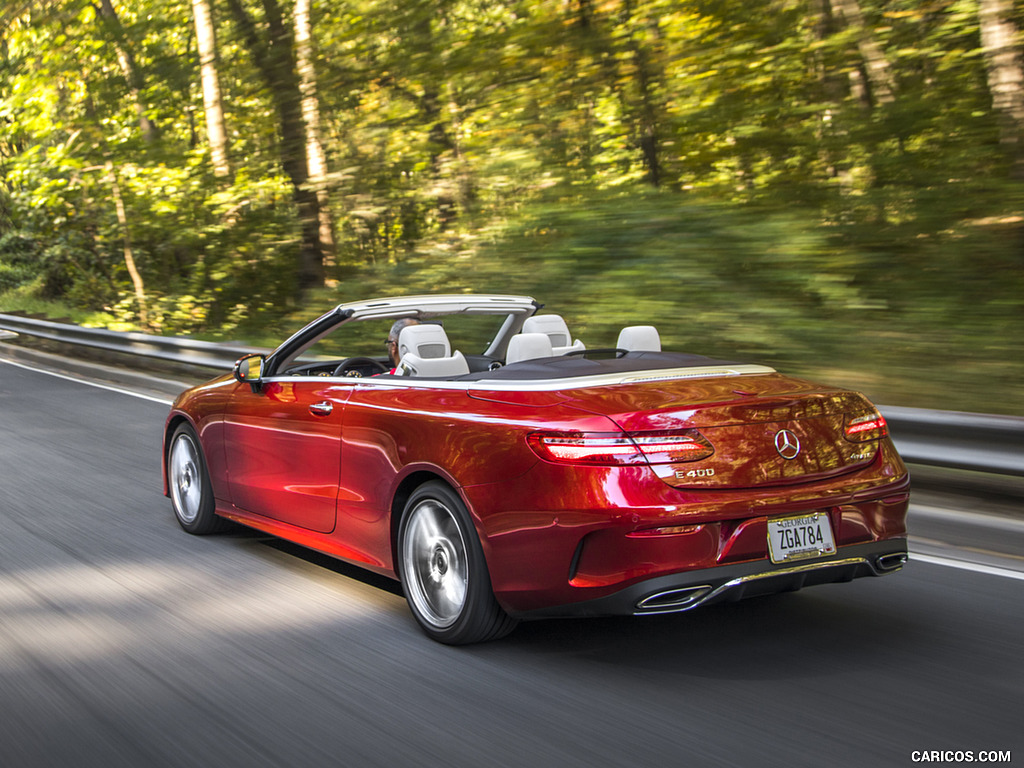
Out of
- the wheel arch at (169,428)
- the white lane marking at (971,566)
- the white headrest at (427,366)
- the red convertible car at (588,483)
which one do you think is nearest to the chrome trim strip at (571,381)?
the red convertible car at (588,483)

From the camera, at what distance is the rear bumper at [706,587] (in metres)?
3.79

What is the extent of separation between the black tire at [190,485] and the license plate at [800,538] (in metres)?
3.69

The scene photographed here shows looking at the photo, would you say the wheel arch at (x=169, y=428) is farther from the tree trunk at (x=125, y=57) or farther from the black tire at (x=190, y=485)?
the tree trunk at (x=125, y=57)

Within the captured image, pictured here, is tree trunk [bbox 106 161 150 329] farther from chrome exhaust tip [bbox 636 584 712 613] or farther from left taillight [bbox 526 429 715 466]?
chrome exhaust tip [bbox 636 584 712 613]

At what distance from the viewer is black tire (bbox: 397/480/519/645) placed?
167 inches

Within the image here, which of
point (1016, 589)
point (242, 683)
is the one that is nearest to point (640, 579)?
point (242, 683)

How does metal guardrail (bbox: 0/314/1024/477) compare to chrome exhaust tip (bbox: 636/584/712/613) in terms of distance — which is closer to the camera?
chrome exhaust tip (bbox: 636/584/712/613)

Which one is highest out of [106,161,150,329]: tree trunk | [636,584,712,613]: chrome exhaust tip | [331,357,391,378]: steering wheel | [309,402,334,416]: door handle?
[106,161,150,329]: tree trunk

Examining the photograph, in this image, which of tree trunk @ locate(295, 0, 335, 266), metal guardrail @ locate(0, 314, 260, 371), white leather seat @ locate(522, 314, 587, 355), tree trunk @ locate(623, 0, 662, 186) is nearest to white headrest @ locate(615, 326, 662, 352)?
white leather seat @ locate(522, 314, 587, 355)

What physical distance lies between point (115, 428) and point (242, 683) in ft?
26.5

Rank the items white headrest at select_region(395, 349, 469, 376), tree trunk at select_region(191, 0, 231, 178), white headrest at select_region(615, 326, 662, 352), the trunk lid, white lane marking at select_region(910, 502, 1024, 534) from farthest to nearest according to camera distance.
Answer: tree trunk at select_region(191, 0, 231, 178)
white lane marking at select_region(910, 502, 1024, 534)
white headrest at select_region(615, 326, 662, 352)
white headrest at select_region(395, 349, 469, 376)
the trunk lid

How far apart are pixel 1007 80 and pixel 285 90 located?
11832 mm

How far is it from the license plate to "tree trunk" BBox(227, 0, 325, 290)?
1598 cm

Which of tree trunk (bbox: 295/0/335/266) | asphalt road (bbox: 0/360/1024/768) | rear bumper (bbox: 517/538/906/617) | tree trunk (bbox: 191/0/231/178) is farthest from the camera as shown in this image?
tree trunk (bbox: 191/0/231/178)
